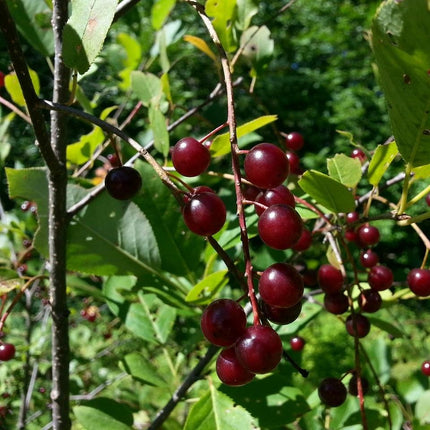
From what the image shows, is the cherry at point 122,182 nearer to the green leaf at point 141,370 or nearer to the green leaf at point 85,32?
the green leaf at point 85,32

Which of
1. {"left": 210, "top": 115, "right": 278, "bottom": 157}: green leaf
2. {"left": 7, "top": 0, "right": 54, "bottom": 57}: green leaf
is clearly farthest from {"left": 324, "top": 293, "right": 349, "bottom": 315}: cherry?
{"left": 7, "top": 0, "right": 54, "bottom": 57}: green leaf

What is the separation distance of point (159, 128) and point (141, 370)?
0.48 m

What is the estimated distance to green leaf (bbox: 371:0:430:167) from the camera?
37 cm

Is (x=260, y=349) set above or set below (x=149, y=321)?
above

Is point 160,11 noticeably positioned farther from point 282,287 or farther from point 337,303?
point 282,287

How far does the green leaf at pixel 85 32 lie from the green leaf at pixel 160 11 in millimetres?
738

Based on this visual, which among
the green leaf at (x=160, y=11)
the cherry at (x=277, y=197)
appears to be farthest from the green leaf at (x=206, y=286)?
the green leaf at (x=160, y=11)

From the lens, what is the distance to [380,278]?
0.72 meters

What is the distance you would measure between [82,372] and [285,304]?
1689 millimetres

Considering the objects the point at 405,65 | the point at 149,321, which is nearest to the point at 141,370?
the point at 149,321

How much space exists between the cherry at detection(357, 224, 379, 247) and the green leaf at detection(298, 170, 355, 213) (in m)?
0.23

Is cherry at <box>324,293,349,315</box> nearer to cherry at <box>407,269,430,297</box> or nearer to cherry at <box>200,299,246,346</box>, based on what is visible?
cherry at <box>407,269,430,297</box>

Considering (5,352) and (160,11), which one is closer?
(5,352)

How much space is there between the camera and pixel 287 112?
22.6 feet
